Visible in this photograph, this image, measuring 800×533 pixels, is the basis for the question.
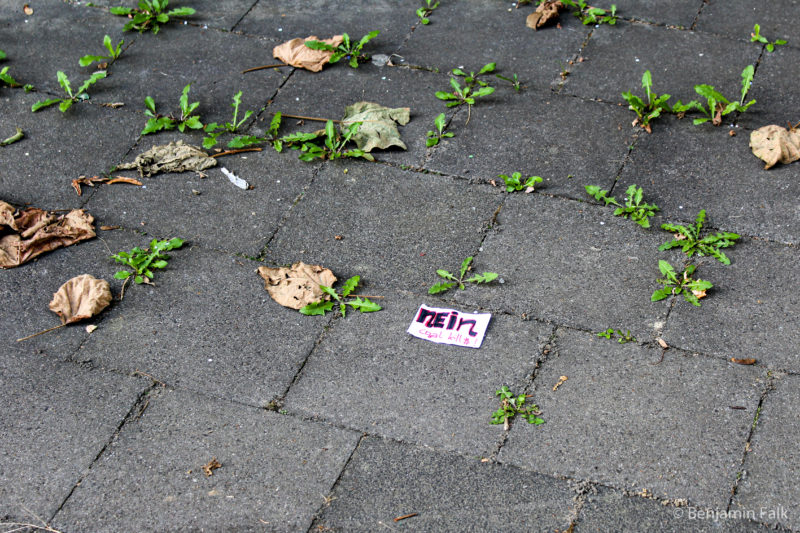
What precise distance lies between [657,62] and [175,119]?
2795mm

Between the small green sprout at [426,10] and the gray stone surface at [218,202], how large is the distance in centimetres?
152

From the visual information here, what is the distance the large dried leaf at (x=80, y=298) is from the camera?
11.2 ft

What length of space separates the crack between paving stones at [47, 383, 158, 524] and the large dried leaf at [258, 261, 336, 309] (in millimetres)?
651

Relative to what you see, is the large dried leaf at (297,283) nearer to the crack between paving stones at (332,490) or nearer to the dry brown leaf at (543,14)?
the crack between paving stones at (332,490)

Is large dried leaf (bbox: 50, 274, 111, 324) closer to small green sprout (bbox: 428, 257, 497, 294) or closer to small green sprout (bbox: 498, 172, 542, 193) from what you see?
small green sprout (bbox: 428, 257, 497, 294)

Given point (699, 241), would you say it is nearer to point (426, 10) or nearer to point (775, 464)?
point (775, 464)

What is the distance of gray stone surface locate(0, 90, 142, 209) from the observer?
4059 millimetres

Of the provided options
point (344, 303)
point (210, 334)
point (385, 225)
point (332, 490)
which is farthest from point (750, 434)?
point (210, 334)

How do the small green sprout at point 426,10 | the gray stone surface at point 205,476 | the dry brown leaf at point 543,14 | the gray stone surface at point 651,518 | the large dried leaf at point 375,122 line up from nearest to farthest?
the gray stone surface at point 651,518 → the gray stone surface at point 205,476 → the large dried leaf at point 375,122 → the dry brown leaf at point 543,14 → the small green sprout at point 426,10

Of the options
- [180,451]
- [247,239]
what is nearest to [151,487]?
[180,451]

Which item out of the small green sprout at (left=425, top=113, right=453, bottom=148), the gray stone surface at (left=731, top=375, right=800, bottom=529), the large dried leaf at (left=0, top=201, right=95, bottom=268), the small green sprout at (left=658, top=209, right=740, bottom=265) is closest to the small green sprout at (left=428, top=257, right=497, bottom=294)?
the small green sprout at (left=658, top=209, right=740, bottom=265)

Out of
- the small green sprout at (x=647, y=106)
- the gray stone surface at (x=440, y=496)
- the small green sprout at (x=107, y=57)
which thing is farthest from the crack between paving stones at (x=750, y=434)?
the small green sprout at (x=107, y=57)

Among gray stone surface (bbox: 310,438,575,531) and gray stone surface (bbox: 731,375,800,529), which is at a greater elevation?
gray stone surface (bbox: 731,375,800,529)

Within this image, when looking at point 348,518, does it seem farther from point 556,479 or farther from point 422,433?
point 556,479
